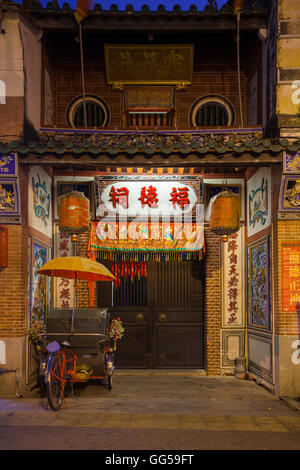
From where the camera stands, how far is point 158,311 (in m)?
11.2

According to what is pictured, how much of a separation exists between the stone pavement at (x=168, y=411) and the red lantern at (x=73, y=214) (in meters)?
3.26

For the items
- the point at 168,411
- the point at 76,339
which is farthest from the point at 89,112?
the point at 168,411

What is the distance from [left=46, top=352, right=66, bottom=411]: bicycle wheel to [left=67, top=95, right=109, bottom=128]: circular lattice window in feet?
19.4

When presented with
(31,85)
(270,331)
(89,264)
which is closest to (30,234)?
(89,264)

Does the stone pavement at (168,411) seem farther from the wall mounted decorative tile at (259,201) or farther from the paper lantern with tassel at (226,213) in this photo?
the wall mounted decorative tile at (259,201)

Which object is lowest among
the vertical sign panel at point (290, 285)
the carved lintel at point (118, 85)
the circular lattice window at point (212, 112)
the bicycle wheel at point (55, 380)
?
the bicycle wheel at point (55, 380)

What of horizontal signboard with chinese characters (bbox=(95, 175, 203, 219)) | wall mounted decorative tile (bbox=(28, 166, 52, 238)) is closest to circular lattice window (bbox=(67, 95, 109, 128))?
horizontal signboard with chinese characters (bbox=(95, 175, 203, 219))

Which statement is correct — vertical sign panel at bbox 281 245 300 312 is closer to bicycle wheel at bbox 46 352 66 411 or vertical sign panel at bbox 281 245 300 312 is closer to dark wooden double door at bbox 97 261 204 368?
dark wooden double door at bbox 97 261 204 368

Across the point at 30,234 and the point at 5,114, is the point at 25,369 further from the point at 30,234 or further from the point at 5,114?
the point at 5,114

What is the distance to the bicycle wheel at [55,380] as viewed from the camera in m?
7.17

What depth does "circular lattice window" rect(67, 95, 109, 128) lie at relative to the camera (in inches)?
441

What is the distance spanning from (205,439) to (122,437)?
1087 millimetres

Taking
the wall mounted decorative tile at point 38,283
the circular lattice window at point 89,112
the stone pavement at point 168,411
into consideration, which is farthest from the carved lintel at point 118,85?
the stone pavement at point 168,411

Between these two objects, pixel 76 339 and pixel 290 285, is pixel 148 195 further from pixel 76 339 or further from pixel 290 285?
pixel 290 285
